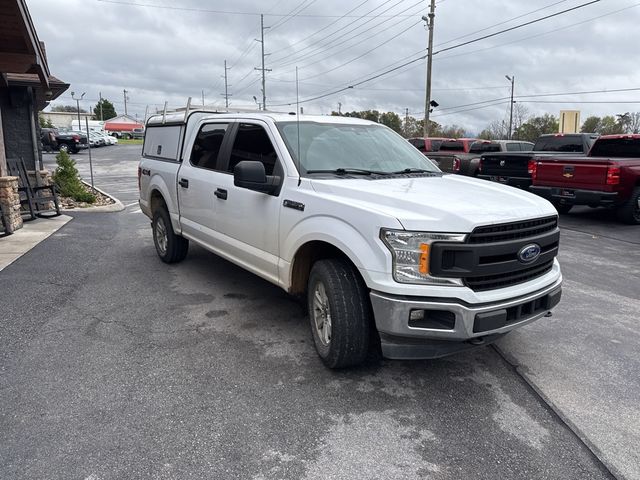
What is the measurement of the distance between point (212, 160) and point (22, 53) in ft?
20.4

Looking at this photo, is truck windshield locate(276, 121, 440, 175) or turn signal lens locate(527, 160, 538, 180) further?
turn signal lens locate(527, 160, 538, 180)

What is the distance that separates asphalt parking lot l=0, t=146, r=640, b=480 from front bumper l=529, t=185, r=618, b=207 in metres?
5.08

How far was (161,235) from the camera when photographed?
23.6 feet

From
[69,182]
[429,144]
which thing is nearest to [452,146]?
[429,144]

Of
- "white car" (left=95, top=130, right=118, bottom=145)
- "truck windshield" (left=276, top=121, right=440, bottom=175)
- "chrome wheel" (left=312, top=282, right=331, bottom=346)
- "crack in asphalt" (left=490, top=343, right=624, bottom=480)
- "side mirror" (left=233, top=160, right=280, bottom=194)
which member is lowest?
"crack in asphalt" (left=490, top=343, right=624, bottom=480)

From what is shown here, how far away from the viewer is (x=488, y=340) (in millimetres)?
3420

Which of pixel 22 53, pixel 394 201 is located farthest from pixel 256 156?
pixel 22 53

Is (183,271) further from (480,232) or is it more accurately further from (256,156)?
(480,232)

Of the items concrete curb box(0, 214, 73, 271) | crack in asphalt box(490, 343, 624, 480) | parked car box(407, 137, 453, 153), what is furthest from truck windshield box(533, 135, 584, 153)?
concrete curb box(0, 214, 73, 271)

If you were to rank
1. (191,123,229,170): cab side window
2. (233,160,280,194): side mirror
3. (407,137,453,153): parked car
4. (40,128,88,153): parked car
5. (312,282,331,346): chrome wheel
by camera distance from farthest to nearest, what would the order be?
1. (40,128,88,153): parked car
2. (407,137,453,153): parked car
3. (191,123,229,170): cab side window
4. (233,160,280,194): side mirror
5. (312,282,331,346): chrome wheel

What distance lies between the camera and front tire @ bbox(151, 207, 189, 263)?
22.5 feet

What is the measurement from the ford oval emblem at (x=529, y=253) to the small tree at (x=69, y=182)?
41.4 ft

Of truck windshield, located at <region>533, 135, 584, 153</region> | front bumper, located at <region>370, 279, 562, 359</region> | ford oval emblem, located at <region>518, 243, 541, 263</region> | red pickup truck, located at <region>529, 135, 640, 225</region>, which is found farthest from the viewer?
truck windshield, located at <region>533, 135, 584, 153</region>

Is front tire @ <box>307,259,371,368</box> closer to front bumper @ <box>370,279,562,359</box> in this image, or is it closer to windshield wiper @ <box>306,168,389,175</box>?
front bumper @ <box>370,279,562,359</box>
